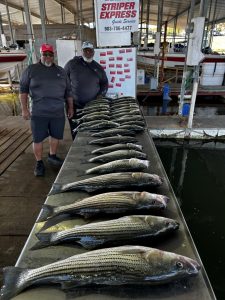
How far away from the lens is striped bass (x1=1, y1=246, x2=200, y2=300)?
1.58 metres

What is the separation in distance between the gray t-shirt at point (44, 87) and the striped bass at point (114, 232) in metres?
2.82

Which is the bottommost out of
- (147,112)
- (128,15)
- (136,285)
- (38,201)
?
(147,112)

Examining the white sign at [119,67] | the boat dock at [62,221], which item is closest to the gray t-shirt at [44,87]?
the boat dock at [62,221]

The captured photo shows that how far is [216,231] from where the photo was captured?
447 cm

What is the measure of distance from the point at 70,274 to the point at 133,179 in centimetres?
115

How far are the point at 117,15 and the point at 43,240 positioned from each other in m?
5.97

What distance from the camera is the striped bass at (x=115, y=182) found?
2.54m

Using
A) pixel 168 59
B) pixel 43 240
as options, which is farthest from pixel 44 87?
pixel 168 59

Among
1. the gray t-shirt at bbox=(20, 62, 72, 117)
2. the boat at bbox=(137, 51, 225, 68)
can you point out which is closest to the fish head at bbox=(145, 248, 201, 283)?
the gray t-shirt at bbox=(20, 62, 72, 117)

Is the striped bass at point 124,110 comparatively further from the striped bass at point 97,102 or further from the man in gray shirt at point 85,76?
the man in gray shirt at point 85,76

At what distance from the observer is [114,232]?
1906 millimetres

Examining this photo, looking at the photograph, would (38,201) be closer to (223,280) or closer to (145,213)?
(145,213)

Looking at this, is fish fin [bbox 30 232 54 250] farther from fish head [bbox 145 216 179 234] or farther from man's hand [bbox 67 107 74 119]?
man's hand [bbox 67 107 74 119]

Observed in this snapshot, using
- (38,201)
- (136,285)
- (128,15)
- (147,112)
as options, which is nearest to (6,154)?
(38,201)
